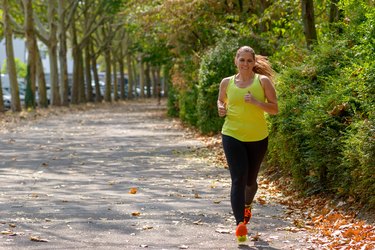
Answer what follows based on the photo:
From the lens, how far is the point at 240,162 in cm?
862

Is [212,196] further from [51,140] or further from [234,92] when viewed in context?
[51,140]

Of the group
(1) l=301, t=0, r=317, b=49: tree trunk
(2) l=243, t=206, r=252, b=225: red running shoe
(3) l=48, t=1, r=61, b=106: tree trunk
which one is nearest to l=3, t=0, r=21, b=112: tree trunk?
(3) l=48, t=1, r=61, b=106: tree trunk

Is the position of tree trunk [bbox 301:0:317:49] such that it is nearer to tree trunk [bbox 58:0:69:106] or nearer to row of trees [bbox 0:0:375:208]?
row of trees [bbox 0:0:375:208]

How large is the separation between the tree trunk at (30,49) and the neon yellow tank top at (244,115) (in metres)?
35.6

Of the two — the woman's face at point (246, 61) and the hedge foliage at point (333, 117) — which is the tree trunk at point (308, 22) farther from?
the woman's face at point (246, 61)

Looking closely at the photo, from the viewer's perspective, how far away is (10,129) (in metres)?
30.5

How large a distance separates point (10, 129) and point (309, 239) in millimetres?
22937

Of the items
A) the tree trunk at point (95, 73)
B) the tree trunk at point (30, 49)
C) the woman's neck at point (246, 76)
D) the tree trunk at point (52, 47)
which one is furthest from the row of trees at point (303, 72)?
the tree trunk at point (95, 73)

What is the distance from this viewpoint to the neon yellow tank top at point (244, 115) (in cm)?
866

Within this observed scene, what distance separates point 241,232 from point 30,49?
37.6 meters

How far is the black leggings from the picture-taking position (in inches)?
337

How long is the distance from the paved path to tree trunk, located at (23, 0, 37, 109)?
22234 millimetres

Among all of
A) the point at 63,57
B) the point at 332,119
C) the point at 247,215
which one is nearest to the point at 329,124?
the point at 332,119

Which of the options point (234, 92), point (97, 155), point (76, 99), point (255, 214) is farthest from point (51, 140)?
point (76, 99)
